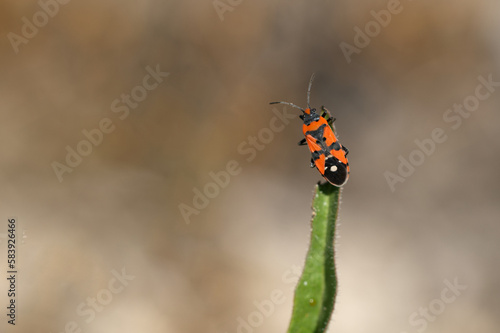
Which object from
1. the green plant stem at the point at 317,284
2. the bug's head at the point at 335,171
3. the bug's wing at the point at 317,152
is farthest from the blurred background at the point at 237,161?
the green plant stem at the point at 317,284

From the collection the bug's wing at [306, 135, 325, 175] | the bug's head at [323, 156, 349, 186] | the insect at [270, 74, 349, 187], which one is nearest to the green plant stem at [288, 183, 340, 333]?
the bug's head at [323, 156, 349, 186]

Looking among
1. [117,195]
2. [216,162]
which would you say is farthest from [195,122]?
[117,195]

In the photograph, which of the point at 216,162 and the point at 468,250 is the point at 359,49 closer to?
the point at 216,162

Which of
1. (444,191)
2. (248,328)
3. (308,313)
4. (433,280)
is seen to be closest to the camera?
(308,313)

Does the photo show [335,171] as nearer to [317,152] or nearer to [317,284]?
[317,152]

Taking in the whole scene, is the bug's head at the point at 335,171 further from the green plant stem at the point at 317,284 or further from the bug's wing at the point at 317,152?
the green plant stem at the point at 317,284

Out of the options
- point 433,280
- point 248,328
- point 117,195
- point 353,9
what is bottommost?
point 248,328

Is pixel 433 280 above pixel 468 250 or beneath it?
beneath
